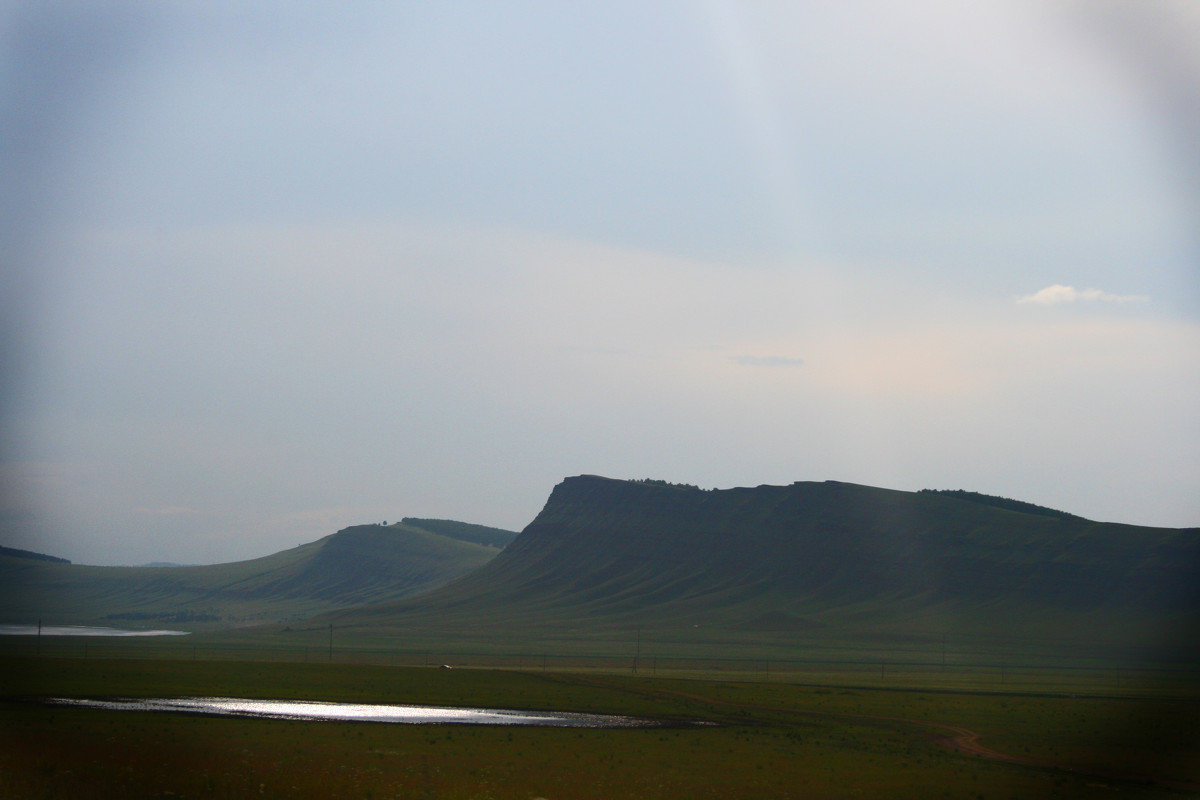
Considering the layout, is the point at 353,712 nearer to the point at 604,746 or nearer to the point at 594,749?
the point at 604,746

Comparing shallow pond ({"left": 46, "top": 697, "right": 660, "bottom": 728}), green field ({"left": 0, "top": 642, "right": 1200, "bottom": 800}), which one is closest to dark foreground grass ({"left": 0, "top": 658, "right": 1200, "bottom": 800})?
green field ({"left": 0, "top": 642, "right": 1200, "bottom": 800})

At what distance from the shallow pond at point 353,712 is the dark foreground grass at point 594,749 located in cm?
313

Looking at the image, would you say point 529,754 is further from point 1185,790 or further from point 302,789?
point 1185,790

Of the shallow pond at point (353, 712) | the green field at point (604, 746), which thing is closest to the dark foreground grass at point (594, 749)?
the green field at point (604, 746)

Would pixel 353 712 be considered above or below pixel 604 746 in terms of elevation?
above

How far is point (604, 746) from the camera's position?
52.6 metres

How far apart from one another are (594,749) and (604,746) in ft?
4.64

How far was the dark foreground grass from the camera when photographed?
40.3 meters

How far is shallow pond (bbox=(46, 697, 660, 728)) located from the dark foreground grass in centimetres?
313

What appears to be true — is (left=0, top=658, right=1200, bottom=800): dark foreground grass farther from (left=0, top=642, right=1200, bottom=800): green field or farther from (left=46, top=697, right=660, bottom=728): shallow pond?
(left=46, top=697, right=660, bottom=728): shallow pond

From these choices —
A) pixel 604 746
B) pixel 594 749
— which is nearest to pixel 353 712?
pixel 604 746

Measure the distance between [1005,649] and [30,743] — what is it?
484ft

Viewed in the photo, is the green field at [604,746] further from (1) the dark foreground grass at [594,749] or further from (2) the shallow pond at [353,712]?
(2) the shallow pond at [353,712]

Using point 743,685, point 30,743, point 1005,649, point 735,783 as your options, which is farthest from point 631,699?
point 1005,649
